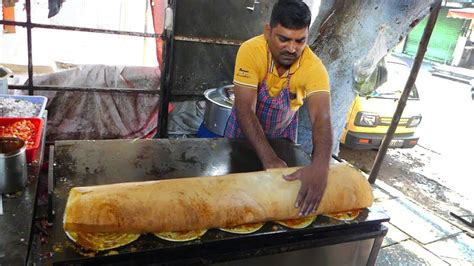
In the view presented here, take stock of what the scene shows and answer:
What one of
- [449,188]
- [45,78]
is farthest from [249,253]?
[449,188]

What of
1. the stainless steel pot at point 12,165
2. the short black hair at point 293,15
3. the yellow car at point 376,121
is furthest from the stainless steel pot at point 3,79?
the yellow car at point 376,121

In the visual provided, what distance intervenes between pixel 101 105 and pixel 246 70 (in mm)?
2218

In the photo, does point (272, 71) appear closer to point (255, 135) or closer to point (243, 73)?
point (243, 73)

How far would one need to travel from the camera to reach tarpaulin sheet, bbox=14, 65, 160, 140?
3.84 meters

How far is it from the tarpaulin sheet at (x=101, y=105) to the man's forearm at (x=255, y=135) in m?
2.06

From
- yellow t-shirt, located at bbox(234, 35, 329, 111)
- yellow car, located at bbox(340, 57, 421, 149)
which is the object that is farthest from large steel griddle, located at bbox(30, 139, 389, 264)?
yellow car, located at bbox(340, 57, 421, 149)

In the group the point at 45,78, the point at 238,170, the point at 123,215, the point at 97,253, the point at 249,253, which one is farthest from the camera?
the point at 45,78

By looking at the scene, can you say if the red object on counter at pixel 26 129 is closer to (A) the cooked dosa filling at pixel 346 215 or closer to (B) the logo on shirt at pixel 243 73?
(B) the logo on shirt at pixel 243 73

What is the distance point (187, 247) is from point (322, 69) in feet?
4.92

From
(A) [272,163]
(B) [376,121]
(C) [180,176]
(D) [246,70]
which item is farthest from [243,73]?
(B) [376,121]

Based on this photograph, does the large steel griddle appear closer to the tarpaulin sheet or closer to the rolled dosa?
the rolled dosa

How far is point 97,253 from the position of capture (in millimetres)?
1330

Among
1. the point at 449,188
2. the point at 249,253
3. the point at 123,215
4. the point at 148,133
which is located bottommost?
the point at 449,188

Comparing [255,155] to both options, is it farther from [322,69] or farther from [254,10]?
[254,10]
